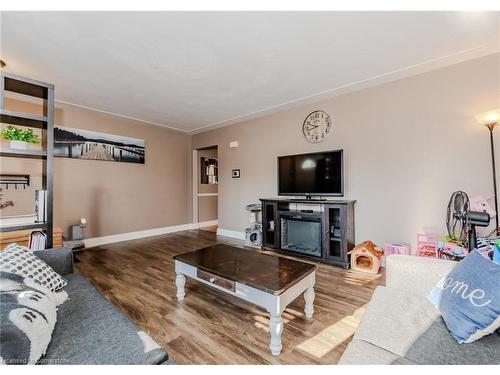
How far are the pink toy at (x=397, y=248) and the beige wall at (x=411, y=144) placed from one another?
0.28 feet

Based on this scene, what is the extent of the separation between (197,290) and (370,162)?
2.67 meters

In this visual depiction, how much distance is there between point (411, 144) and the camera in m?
2.78

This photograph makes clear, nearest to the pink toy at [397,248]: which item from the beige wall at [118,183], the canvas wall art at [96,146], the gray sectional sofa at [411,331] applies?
the gray sectional sofa at [411,331]

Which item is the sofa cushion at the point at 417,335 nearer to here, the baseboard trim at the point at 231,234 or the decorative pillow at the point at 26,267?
the decorative pillow at the point at 26,267

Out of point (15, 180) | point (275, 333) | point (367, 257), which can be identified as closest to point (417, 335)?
point (275, 333)

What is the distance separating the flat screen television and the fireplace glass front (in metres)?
0.43

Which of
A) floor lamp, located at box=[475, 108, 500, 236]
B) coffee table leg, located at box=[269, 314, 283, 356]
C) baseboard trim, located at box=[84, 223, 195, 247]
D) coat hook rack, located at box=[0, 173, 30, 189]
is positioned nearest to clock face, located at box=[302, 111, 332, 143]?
floor lamp, located at box=[475, 108, 500, 236]

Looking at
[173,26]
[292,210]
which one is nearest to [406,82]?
[292,210]

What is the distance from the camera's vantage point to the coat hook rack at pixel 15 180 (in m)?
3.11

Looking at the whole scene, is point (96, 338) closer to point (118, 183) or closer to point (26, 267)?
point (26, 267)

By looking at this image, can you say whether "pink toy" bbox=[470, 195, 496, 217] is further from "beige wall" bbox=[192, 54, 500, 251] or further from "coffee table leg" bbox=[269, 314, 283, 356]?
"coffee table leg" bbox=[269, 314, 283, 356]

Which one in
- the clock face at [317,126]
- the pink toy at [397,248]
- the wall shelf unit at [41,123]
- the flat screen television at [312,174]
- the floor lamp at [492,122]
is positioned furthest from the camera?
the clock face at [317,126]

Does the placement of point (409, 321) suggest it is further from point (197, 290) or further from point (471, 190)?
point (471, 190)

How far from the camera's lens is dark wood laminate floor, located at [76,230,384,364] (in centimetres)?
147
